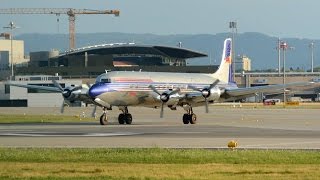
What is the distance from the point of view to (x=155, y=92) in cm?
6259

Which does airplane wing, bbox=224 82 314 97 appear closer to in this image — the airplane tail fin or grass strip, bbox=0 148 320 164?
the airplane tail fin

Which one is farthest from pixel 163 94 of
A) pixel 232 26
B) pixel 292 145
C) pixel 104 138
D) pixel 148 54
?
pixel 148 54

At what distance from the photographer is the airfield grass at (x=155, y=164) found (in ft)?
82.5

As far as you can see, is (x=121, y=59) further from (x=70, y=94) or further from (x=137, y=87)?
(x=70, y=94)

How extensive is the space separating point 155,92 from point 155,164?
3428 centimetres

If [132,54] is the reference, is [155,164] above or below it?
Answer: below

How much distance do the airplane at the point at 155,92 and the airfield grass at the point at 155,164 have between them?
26319mm

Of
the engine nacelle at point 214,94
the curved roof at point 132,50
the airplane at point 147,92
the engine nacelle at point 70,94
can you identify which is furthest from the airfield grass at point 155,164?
the curved roof at point 132,50

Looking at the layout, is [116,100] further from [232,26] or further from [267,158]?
[232,26]

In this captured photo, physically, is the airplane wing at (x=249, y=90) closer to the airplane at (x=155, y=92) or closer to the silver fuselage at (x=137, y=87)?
the airplane at (x=155, y=92)

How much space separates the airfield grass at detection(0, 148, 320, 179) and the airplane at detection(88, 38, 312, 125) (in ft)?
86.3

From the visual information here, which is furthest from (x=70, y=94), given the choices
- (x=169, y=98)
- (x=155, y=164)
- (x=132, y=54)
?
(x=132, y=54)

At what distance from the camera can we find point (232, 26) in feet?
495

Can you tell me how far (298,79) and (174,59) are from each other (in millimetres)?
29441
